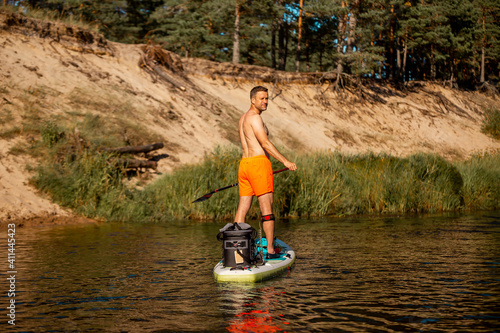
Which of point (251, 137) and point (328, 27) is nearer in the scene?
point (251, 137)

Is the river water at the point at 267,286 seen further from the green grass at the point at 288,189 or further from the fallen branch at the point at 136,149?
the fallen branch at the point at 136,149

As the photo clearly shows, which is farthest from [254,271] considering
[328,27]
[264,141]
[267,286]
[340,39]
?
[328,27]

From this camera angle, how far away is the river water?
4938 mm

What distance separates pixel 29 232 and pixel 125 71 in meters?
16.0

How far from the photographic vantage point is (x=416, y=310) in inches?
206

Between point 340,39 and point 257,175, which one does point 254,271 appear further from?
point 340,39

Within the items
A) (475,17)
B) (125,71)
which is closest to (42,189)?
(125,71)

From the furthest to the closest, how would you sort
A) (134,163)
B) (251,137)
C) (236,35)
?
(236,35), (134,163), (251,137)

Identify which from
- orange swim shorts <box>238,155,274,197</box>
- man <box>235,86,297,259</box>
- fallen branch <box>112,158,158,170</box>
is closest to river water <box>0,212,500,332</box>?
man <box>235,86,297,259</box>

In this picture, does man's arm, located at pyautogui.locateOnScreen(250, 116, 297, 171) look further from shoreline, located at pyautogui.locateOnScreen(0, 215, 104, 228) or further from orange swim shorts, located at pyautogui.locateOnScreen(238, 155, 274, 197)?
shoreline, located at pyautogui.locateOnScreen(0, 215, 104, 228)

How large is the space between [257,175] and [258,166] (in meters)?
0.12

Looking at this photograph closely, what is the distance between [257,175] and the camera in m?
7.29

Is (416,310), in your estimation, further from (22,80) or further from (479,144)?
(479,144)

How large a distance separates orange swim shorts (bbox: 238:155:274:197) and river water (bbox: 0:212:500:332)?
1.16 metres
